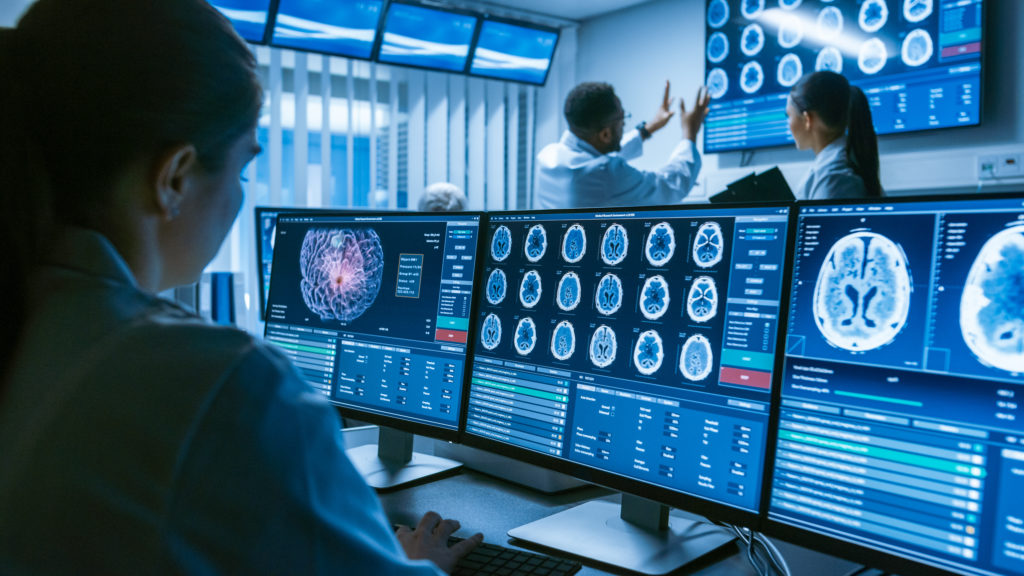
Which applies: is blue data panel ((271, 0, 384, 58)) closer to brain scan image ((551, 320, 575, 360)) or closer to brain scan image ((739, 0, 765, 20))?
brain scan image ((739, 0, 765, 20))

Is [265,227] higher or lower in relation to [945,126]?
lower

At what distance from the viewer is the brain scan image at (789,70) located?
340 centimetres

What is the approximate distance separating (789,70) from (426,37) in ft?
6.06

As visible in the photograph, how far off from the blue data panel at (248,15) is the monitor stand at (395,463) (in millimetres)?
2655

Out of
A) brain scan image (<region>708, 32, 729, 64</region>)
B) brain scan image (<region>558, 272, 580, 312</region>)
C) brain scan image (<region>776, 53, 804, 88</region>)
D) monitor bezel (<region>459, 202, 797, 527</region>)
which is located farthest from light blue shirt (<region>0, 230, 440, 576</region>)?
brain scan image (<region>708, 32, 729, 64</region>)

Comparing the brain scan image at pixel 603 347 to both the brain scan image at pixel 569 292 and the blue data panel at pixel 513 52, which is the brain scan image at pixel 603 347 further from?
the blue data panel at pixel 513 52

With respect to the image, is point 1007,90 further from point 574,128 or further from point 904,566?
point 904,566

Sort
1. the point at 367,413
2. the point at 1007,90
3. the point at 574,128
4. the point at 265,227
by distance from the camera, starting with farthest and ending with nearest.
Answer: the point at 574,128 < the point at 1007,90 < the point at 265,227 < the point at 367,413

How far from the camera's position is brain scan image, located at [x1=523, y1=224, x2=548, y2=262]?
3.67 ft

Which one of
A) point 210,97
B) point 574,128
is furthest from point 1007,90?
point 210,97

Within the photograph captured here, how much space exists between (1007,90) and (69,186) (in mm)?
3273

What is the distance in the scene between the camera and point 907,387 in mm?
754

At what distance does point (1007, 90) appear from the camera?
2877 millimetres

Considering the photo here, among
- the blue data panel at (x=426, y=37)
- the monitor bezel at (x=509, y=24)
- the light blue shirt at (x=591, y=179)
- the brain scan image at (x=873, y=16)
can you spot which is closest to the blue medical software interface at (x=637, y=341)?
the light blue shirt at (x=591, y=179)
